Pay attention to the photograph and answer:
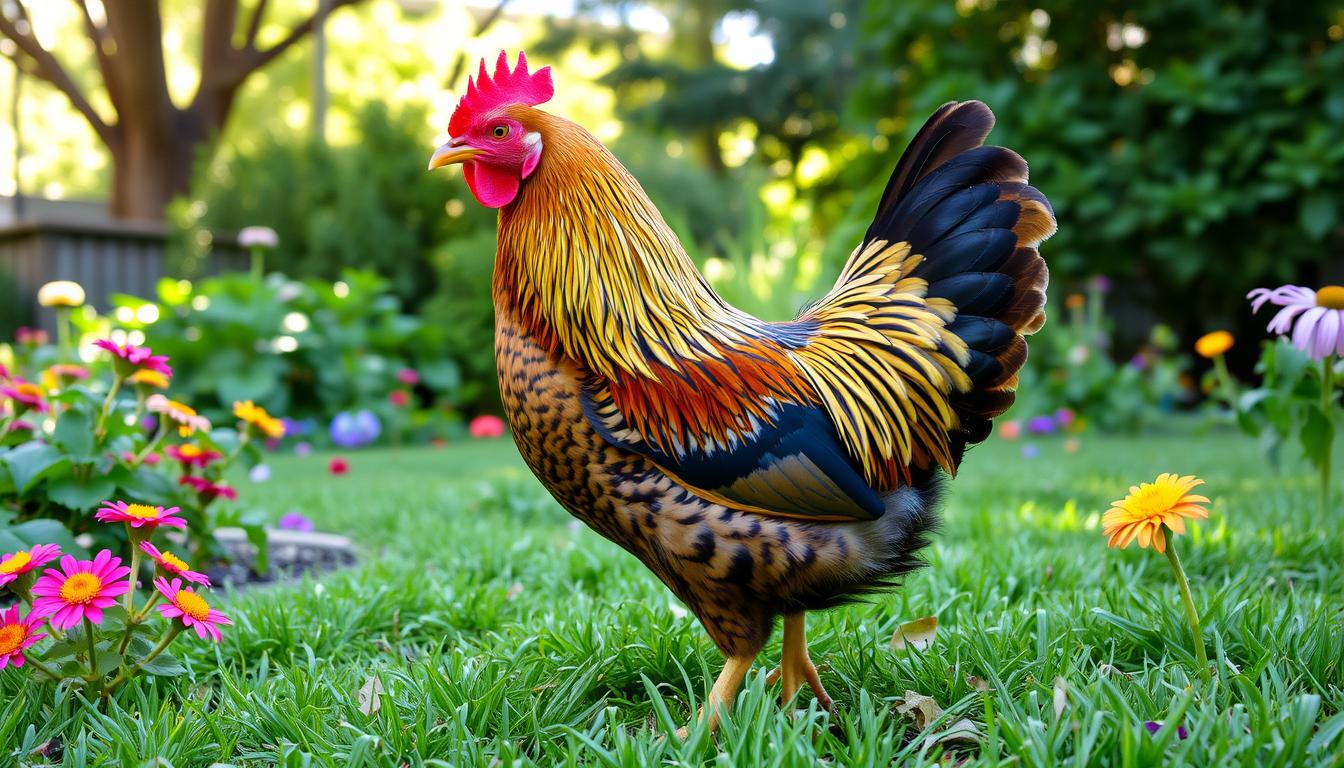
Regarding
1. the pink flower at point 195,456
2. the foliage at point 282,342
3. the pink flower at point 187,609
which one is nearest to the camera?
the pink flower at point 187,609

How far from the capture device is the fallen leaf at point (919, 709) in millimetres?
1752

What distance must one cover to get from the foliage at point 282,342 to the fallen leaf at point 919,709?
247 inches

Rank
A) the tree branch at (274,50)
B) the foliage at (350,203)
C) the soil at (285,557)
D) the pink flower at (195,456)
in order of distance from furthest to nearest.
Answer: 1. the tree branch at (274,50)
2. the foliage at (350,203)
3. the soil at (285,557)
4. the pink flower at (195,456)

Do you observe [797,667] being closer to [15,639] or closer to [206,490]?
[15,639]

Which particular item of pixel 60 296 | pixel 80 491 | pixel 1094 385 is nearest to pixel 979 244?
pixel 80 491

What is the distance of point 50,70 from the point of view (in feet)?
42.2

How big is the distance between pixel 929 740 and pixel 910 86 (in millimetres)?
8707

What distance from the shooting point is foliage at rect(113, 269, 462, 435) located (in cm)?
712

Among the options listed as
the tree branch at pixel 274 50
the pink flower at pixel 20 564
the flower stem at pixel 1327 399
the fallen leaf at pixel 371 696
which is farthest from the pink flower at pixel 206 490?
the tree branch at pixel 274 50

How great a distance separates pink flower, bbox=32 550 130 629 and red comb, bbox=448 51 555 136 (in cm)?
110

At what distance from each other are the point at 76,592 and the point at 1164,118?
9.03 m

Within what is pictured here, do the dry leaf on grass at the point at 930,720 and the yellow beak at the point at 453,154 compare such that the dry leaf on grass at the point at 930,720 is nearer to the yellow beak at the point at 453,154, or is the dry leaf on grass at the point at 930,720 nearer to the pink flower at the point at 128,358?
the yellow beak at the point at 453,154

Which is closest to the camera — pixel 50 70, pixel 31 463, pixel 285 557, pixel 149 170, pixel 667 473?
pixel 667 473

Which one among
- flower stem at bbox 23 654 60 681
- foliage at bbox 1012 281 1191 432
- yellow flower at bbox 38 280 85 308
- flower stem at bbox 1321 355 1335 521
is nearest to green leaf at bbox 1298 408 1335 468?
flower stem at bbox 1321 355 1335 521
